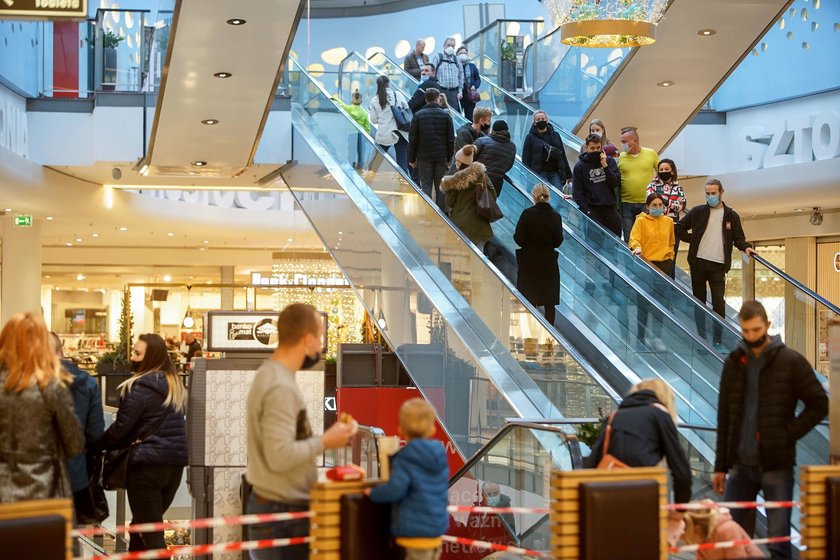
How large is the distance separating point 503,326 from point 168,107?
6768mm

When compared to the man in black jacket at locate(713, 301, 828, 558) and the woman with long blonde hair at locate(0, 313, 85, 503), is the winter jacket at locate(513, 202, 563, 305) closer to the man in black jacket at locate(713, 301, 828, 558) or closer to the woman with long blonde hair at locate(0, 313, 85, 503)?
the man in black jacket at locate(713, 301, 828, 558)

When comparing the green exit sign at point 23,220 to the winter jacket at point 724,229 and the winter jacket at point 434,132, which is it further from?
the winter jacket at point 724,229

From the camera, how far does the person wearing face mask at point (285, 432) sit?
13.2 ft

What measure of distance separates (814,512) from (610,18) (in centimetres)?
522

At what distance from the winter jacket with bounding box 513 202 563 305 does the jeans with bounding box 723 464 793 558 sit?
4.72m

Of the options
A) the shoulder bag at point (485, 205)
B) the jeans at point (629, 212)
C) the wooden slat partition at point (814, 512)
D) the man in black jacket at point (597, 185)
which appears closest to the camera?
the wooden slat partition at point (814, 512)

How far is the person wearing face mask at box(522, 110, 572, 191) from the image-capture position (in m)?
13.9

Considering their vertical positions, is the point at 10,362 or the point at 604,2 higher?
the point at 604,2

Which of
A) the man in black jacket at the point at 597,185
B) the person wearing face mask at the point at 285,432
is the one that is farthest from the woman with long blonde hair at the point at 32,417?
the man in black jacket at the point at 597,185

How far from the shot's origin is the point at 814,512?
5.16 m

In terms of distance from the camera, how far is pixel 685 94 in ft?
52.1

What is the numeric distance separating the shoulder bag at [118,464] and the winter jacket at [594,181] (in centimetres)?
671

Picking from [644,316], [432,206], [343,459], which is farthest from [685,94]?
[343,459]

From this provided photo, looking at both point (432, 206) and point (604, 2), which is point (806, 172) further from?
point (604, 2)
